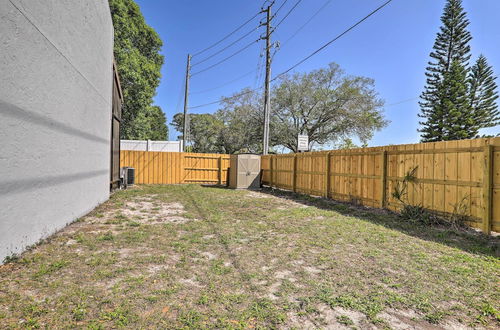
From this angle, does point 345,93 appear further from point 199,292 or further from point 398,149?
point 199,292

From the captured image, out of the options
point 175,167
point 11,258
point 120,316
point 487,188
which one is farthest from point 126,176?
point 487,188

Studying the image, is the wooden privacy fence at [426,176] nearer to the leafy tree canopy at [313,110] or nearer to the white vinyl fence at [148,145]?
the white vinyl fence at [148,145]

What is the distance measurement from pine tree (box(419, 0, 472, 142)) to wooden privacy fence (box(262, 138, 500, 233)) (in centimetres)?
1949

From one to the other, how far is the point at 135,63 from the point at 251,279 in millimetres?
16773

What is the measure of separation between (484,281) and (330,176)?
551 centimetres

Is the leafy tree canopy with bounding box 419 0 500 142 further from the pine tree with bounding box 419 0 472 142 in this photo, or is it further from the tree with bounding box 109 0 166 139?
the tree with bounding box 109 0 166 139

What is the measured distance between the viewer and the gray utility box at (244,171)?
11.3 m

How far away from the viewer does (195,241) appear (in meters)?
3.45

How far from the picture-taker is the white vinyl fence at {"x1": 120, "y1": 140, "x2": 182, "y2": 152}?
15144 mm

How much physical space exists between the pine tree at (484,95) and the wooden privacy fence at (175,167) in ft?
76.0

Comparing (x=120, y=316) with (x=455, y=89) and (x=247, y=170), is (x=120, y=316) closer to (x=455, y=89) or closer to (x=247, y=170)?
(x=247, y=170)

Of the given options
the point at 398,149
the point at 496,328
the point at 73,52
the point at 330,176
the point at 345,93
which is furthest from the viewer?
the point at 345,93

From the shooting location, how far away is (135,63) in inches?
614

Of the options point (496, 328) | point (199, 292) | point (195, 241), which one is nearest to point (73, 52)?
point (195, 241)
